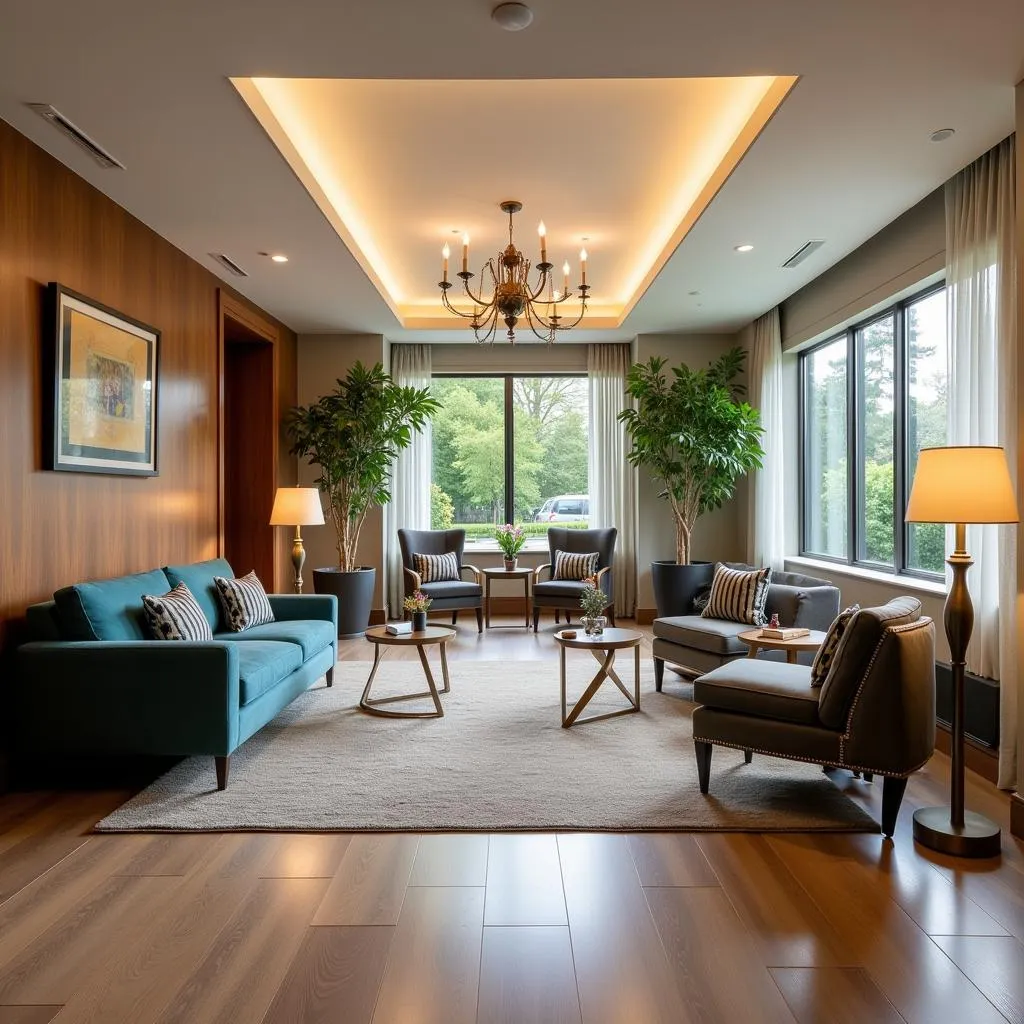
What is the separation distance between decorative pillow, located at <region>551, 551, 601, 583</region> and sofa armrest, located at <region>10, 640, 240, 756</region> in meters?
4.59

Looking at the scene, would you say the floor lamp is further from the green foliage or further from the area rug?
the green foliage

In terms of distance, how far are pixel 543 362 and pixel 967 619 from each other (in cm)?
609

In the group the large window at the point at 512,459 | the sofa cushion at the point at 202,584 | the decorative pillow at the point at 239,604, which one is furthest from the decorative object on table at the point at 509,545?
the sofa cushion at the point at 202,584

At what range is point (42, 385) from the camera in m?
3.60

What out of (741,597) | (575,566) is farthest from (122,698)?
(575,566)

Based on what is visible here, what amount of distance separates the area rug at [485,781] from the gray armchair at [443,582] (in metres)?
2.51

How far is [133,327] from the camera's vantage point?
14.3 feet

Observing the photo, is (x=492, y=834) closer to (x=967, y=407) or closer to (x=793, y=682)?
(x=793, y=682)

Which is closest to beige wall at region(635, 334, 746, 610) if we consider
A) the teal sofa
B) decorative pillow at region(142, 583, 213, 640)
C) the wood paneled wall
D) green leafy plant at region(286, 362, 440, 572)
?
green leafy plant at region(286, 362, 440, 572)

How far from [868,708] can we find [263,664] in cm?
266

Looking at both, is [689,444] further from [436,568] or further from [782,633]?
[782,633]

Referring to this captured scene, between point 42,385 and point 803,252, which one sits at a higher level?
point 803,252

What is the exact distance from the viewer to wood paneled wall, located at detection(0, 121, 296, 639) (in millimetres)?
3369

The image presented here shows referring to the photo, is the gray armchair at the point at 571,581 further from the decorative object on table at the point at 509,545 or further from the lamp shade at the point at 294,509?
the lamp shade at the point at 294,509
